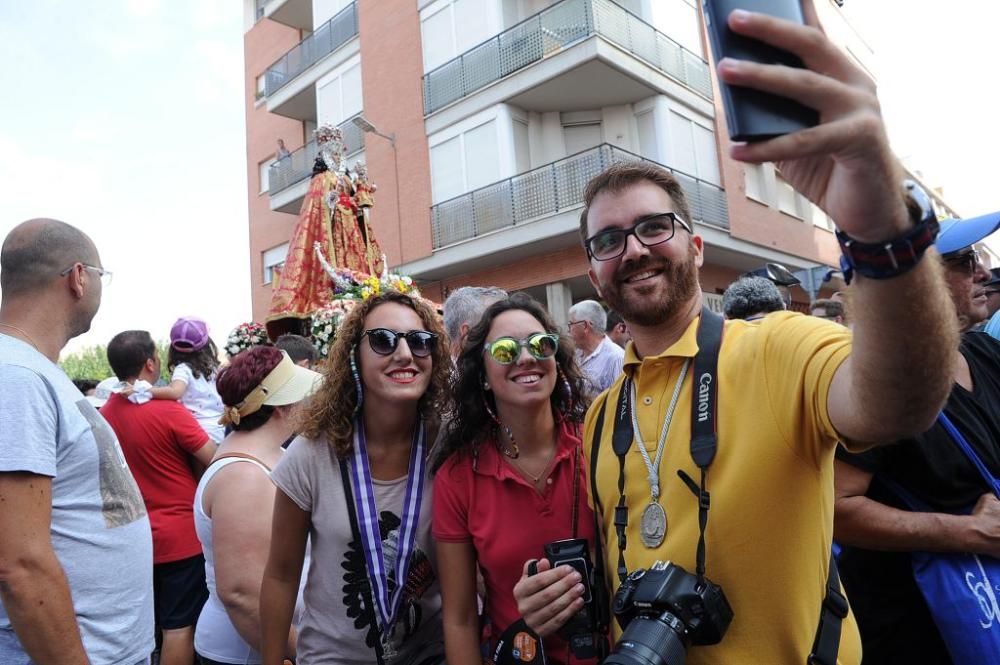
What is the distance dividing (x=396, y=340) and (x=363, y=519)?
692mm

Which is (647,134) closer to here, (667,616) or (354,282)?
(354,282)

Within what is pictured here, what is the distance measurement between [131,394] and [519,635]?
3176 millimetres

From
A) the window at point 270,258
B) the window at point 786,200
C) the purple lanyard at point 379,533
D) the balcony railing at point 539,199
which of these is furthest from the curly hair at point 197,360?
the window at point 270,258

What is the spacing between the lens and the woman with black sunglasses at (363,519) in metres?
2.30

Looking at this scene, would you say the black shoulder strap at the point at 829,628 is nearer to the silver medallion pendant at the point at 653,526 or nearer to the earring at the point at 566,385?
the silver medallion pendant at the point at 653,526

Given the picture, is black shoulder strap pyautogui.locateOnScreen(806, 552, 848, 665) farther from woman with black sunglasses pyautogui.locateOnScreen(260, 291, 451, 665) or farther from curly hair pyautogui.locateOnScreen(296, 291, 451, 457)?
curly hair pyautogui.locateOnScreen(296, 291, 451, 457)

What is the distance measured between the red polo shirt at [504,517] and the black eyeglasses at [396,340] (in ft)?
1.77

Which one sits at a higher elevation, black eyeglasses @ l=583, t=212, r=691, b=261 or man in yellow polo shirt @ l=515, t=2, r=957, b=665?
black eyeglasses @ l=583, t=212, r=691, b=261

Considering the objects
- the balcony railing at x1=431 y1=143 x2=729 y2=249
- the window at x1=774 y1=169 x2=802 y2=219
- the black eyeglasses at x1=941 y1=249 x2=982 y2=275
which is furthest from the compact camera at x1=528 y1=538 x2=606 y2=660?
the window at x1=774 y1=169 x2=802 y2=219

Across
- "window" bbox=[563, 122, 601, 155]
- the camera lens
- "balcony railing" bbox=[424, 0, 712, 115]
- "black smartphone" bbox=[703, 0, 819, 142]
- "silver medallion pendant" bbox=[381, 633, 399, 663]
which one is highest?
"balcony railing" bbox=[424, 0, 712, 115]

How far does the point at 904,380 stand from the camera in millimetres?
1071

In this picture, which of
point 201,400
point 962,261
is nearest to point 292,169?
point 201,400

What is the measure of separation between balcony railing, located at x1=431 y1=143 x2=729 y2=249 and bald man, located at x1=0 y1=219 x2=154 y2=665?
37.0ft

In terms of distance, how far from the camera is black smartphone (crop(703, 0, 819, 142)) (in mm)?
857
